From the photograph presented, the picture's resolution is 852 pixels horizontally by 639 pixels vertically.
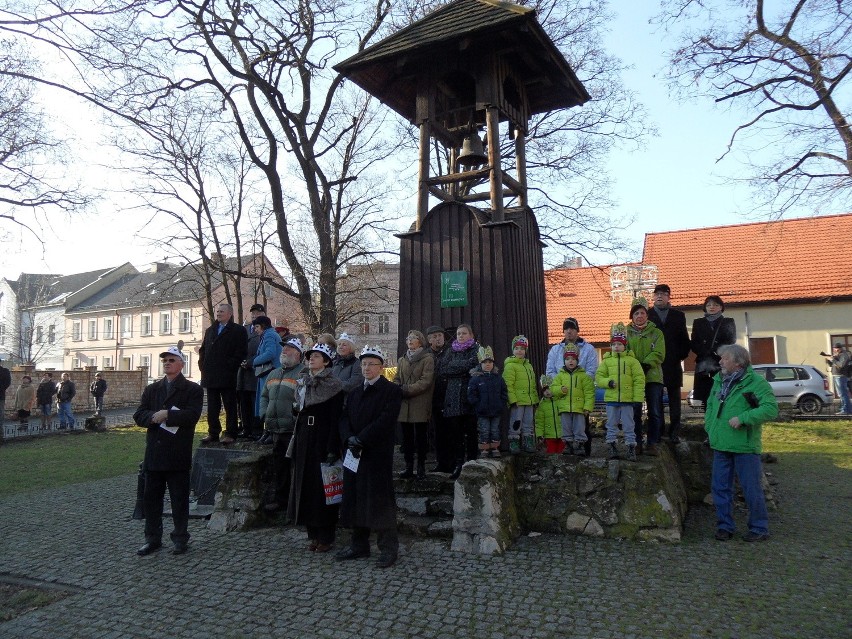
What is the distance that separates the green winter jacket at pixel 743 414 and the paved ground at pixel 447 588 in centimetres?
93

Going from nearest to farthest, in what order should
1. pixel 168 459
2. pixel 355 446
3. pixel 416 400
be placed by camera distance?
pixel 355 446
pixel 168 459
pixel 416 400

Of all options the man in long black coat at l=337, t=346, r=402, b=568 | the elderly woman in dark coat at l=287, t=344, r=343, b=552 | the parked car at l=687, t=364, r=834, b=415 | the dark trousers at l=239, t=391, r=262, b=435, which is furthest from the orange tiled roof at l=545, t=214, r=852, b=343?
the man in long black coat at l=337, t=346, r=402, b=568

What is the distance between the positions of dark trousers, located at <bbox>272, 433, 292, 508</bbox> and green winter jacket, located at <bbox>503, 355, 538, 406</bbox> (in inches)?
98.3

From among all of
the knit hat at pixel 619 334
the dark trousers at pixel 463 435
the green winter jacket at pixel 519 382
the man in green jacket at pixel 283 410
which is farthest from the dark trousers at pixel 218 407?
the knit hat at pixel 619 334

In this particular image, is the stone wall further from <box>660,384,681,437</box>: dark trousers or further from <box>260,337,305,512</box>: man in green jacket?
<box>660,384,681,437</box>: dark trousers

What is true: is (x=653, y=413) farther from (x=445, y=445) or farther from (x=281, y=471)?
(x=281, y=471)

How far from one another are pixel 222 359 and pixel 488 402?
364cm

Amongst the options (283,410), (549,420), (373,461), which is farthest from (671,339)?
(283,410)

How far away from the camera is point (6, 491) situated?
9859mm

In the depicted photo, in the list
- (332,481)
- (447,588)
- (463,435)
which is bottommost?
(447,588)

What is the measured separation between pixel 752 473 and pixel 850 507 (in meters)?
2.46

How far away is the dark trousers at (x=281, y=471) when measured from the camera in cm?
690

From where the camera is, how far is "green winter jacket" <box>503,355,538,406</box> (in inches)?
275

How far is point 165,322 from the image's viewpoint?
46344 mm
